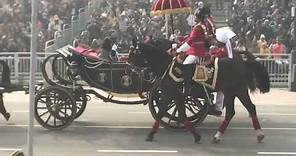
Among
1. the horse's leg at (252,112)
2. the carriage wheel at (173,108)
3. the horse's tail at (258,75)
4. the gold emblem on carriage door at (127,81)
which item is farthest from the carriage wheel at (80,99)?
the horse's tail at (258,75)

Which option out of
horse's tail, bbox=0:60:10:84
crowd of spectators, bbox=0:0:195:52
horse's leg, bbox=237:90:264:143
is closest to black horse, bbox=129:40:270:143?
horse's leg, bbox=237:90:264:143

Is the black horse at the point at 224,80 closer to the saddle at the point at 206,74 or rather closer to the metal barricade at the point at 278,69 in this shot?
the saddle at the point at 206,74

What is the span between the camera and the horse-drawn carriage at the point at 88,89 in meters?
12.0

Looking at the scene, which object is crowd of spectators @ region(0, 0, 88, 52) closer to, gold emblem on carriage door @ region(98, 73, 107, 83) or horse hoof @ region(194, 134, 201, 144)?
gold emblem on carriage door @ region(98, 73, 107, 83)

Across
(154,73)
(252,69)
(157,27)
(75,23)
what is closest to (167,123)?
(154,73)

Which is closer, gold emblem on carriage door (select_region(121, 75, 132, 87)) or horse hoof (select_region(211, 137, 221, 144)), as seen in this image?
horse hoof (select_region(211, 137, 221, 144))

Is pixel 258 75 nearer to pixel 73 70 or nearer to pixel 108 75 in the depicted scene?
pixel 108 75

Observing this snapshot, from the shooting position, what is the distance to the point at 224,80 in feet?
37.0

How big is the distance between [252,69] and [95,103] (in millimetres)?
6117

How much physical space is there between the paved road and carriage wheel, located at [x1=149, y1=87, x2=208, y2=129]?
217mm

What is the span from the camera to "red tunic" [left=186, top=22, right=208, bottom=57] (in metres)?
11.0

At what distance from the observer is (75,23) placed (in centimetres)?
2642

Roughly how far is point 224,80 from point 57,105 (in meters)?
3.13

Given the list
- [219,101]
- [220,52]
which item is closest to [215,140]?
[219,101]
